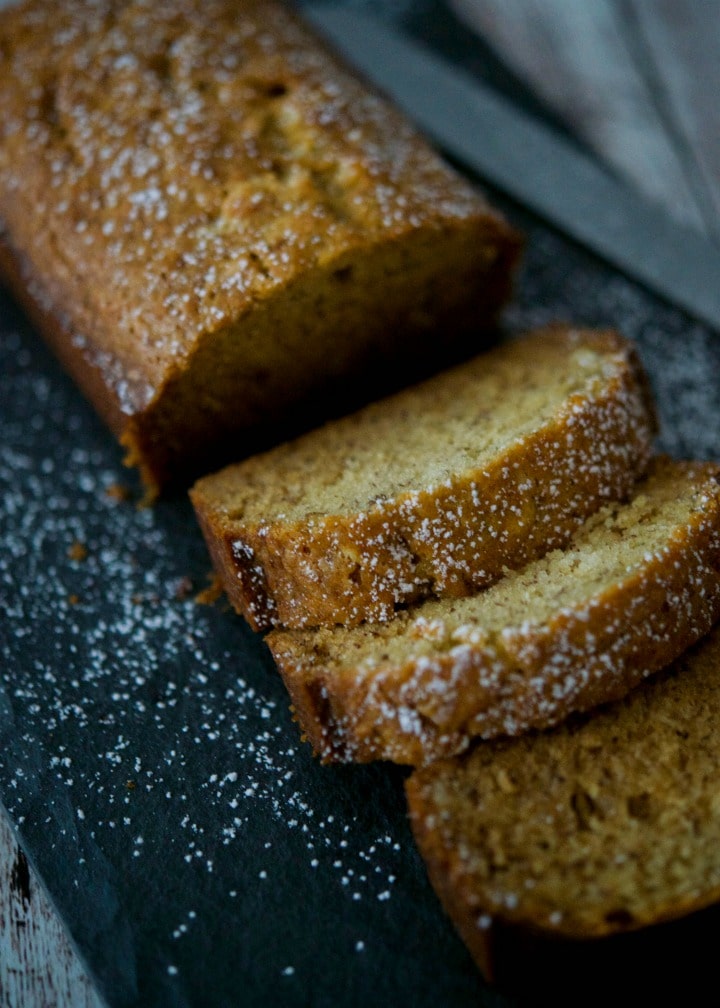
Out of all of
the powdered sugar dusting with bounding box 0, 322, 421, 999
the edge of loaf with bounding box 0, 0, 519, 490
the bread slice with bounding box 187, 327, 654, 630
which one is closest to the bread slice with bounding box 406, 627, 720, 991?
the powdered sugar dusting with bounding box 0, 322, 421, 999

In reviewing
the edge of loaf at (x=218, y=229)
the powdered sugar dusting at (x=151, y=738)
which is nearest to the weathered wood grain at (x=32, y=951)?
the powdered sugar dusting at (x=151, y=738)

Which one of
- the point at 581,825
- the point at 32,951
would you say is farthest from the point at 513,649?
the point at 32,951

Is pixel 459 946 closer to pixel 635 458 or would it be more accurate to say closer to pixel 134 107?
pixel 635 458

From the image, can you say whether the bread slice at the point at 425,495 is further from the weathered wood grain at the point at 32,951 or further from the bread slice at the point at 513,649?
the weathered wood grain at the point at 32,951

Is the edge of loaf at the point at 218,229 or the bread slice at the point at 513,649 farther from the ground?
the edge of loaf at the point at 218,229

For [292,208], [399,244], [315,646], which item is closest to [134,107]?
[292,208]

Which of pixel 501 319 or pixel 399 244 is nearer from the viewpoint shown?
pixel 399 244
